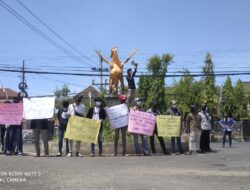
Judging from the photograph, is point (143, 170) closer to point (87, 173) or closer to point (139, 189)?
point (87, 173)

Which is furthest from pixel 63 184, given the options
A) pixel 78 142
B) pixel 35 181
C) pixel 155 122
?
pixel 155 122

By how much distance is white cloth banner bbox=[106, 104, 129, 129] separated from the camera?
13.5 meters

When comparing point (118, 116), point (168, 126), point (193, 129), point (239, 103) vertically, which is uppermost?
point (239, 103)

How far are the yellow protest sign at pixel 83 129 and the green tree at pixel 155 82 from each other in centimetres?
3535

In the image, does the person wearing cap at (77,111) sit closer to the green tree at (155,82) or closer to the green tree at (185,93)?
the green tree at (155,82)

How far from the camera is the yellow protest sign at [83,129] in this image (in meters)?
13.2

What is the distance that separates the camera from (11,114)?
1377cm

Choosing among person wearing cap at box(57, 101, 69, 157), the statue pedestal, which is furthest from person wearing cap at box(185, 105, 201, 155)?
person wearing cap at box(57, 101, 69, 157)

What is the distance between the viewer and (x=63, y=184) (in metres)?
7.78

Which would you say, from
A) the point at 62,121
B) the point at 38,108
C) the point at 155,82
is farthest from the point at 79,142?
the point at 155,82

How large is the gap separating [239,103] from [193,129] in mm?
41761

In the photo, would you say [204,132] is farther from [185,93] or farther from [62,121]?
[185,93]

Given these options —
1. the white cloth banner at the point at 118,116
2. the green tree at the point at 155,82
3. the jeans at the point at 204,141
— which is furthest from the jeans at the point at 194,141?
the green tree at the point at 155,82

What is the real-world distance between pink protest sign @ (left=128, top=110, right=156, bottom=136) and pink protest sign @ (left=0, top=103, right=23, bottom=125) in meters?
3.41
